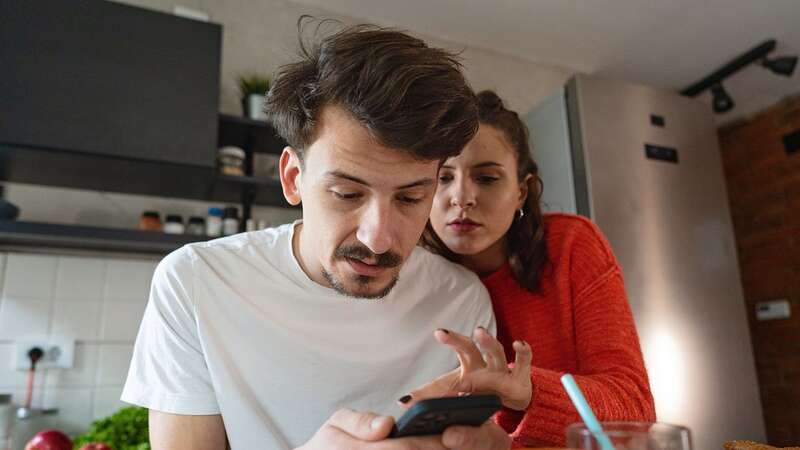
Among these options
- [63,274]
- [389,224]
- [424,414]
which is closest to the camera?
[424,414]

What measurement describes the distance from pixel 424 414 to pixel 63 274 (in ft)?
6.51

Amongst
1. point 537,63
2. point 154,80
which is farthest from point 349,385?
point 537,63

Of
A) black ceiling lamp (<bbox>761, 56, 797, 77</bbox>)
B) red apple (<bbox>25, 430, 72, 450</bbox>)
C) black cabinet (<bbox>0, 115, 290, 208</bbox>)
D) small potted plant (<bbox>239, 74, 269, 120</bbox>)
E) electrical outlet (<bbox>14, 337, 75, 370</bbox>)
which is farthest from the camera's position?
black ceiling lamp (<bbox>761, 56, 797, 77</bbox>)

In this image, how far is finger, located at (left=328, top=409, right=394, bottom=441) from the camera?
0.57m

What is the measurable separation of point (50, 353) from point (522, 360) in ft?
6.04

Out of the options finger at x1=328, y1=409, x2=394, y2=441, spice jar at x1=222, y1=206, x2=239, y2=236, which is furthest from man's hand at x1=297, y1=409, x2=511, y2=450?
spice jar at x1=222, y1=206, x2=239, y2=236

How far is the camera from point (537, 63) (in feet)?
10.9

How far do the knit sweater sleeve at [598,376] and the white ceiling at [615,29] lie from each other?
2.02 meters

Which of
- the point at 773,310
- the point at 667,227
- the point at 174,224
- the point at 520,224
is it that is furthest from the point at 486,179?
the point at 773,310

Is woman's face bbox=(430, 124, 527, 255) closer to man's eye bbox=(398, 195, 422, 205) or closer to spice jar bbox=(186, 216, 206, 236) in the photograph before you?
man's eye bbox=(398, 195, 422, 205)

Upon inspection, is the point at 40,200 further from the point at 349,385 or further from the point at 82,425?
the point at 349,385

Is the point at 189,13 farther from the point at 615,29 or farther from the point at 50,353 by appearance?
the point at 615,29

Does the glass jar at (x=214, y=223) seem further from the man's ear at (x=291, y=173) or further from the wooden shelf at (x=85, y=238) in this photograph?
the man's ear at (x=291, y=173)

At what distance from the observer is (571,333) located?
114 centimetres
